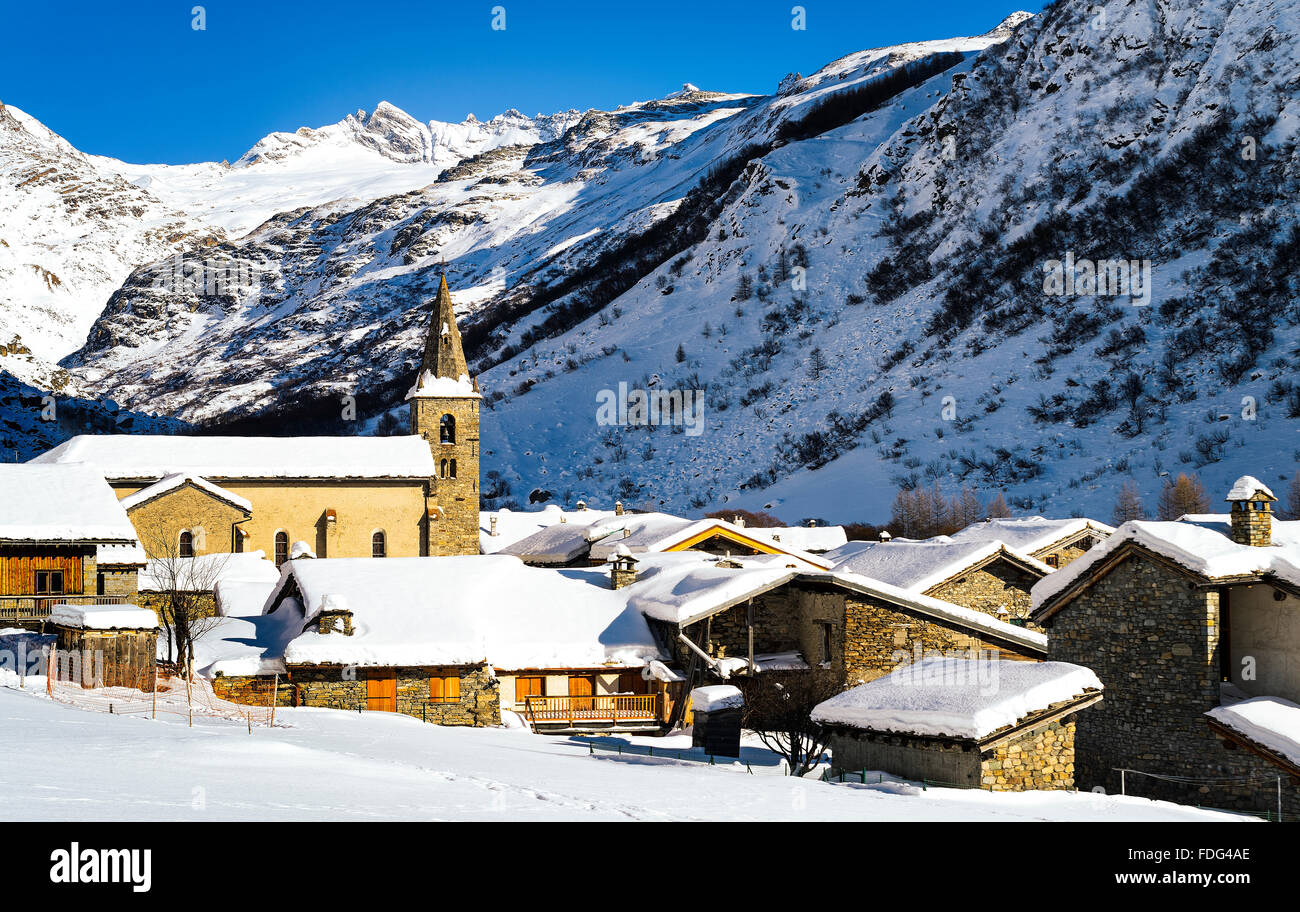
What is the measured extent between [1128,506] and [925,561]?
110ft

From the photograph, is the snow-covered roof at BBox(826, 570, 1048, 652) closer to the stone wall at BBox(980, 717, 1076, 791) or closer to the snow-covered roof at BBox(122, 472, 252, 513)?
the stone wall at BBox(980, 717, 1076, 791)

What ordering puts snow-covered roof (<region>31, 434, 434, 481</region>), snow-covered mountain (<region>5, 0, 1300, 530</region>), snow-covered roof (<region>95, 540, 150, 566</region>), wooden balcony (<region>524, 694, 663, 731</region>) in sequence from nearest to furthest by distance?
wooden balcony (<region>524, 694, 663, 731</region>)
snow-covered roof (<region>95, 540, 150, 566</region>)
snow-covered roof (<region>31, 434, 434, 481</region>)
snow-covered mountain (<region>5, 0, 1300, 530</region>)

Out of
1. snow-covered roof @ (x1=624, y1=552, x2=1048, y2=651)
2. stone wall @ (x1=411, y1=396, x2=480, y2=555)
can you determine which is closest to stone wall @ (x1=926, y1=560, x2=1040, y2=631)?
snow-covered roof @ (x1=624, y1=552, x2=1048, y2=651)

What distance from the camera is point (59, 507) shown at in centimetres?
3416

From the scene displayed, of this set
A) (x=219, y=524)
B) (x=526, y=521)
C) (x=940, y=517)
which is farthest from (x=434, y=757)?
(x=940, y=517)

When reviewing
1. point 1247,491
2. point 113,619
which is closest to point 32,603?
point 113,619

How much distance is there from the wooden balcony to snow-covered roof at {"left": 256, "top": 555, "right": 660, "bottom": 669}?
813mm

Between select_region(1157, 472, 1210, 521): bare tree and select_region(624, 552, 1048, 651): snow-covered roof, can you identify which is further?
select_region(1157, 472, 1210, 521): bare tree

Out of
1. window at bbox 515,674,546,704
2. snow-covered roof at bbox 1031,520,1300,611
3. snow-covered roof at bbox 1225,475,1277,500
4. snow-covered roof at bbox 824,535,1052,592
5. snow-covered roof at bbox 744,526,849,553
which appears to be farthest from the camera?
snow-covered roof at bbox 744,526,849,553

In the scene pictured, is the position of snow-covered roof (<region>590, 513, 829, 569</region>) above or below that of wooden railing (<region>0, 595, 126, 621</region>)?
above

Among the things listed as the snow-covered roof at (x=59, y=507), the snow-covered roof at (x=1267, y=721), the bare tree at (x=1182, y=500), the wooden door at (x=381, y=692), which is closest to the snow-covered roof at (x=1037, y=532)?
the snow-covered roof at (x=1267, y=721)

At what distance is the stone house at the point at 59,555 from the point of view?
32.6 meters

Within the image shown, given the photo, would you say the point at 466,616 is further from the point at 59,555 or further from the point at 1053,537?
the point at 1053,537

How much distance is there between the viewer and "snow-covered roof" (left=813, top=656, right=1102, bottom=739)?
18750 mm
